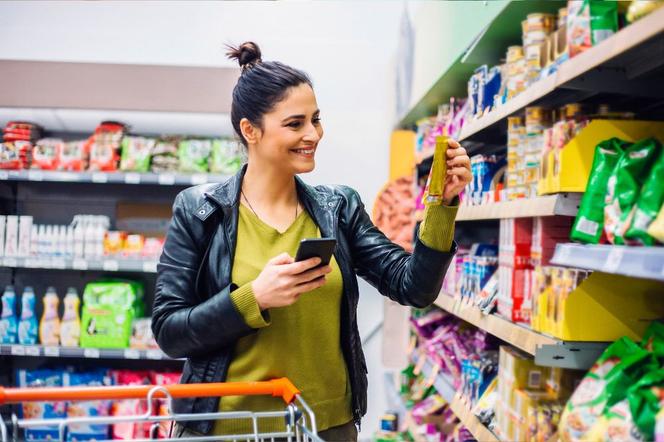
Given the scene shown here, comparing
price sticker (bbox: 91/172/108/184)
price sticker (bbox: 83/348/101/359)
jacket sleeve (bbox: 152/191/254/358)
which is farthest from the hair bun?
price sticker (bbox: 83/348/101/359)

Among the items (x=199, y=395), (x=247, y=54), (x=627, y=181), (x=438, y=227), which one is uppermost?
(x=247, y=54)

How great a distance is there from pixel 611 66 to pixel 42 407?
154 inches

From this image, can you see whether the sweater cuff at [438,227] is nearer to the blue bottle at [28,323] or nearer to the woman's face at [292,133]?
the woman's face at [292,133]

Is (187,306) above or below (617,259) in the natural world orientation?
below

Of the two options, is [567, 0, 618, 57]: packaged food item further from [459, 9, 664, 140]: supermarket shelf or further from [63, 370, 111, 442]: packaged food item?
[63, 370, 111, 442]: packaged food item

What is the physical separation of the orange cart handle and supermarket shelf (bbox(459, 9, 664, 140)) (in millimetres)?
981

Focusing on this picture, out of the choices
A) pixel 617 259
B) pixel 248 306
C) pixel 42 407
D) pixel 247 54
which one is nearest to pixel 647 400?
pixel 617 259

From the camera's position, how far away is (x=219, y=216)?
1.76 metres

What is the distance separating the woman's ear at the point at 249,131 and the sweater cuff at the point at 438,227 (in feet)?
1.60

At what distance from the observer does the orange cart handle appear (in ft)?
4.66

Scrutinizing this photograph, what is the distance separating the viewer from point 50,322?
4.34 meters

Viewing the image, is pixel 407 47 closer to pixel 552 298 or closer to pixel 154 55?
pixel 154 55

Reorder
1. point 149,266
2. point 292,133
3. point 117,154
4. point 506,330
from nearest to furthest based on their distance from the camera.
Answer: point 292,133 < point 506,330 < point 149,266 < point 117,154

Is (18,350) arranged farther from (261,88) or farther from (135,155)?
(261,88)
